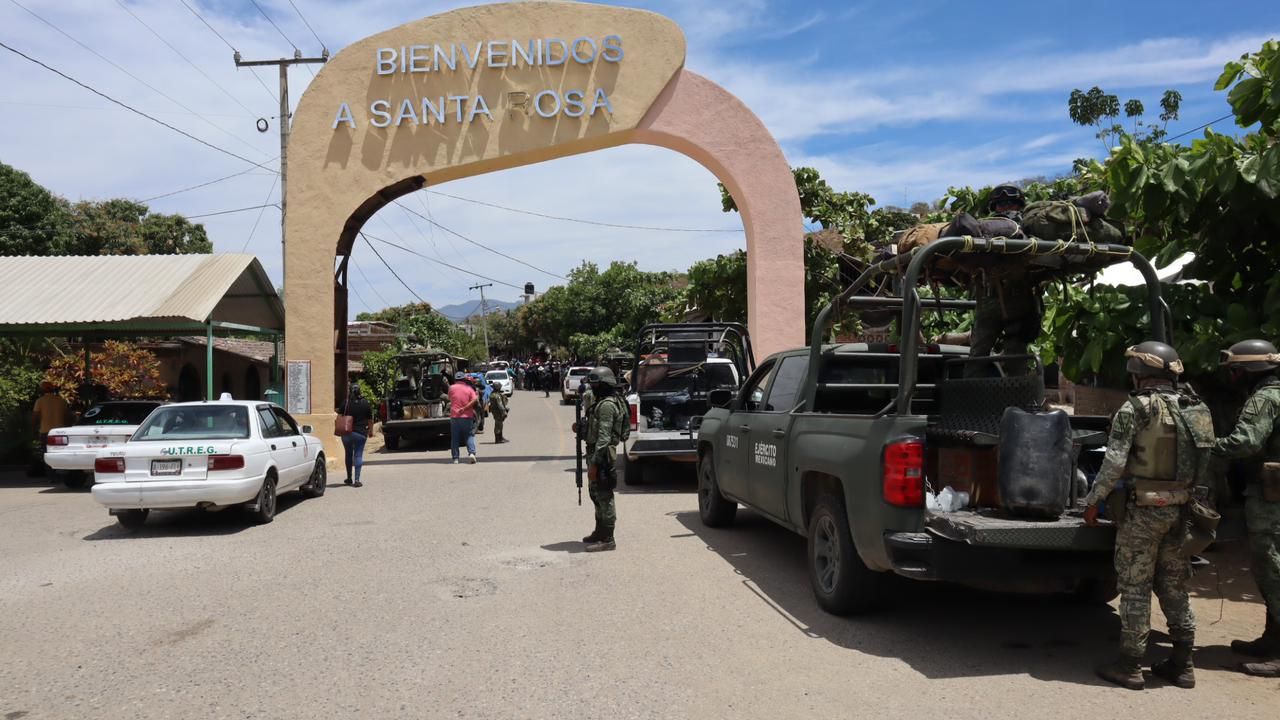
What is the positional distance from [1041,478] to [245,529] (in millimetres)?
8507

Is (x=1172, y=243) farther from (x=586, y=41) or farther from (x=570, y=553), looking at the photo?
(x=586, y=41)

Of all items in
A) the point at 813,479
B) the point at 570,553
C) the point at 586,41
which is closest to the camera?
the point at 813,479

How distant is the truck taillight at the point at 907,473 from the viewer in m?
5.41

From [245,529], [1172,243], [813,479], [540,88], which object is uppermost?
[540,88]

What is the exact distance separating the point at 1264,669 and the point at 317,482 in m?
11.3

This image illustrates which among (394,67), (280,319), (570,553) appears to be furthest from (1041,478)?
(280,319)

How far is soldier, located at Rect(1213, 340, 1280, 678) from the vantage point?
16.5ft

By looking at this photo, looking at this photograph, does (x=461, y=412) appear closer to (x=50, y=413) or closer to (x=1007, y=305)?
(x=50, y=413)

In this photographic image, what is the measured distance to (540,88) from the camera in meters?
17.8

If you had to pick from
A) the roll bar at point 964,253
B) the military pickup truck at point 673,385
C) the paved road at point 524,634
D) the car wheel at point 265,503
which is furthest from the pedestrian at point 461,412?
the roll bar at point 964,253

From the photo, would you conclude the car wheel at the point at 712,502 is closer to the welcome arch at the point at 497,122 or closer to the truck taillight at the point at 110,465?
the truck taillight at the point at 110,465

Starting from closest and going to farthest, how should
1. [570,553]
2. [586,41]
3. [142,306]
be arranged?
[570,553] → [142,306] → [586,41]

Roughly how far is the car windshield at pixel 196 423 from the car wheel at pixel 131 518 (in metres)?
1.09

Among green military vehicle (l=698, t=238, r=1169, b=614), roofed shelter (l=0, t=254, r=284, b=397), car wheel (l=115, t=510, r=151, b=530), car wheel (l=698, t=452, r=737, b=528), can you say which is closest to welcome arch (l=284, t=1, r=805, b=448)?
roofed shelter (l=0, t=254, r=284, b=397)
